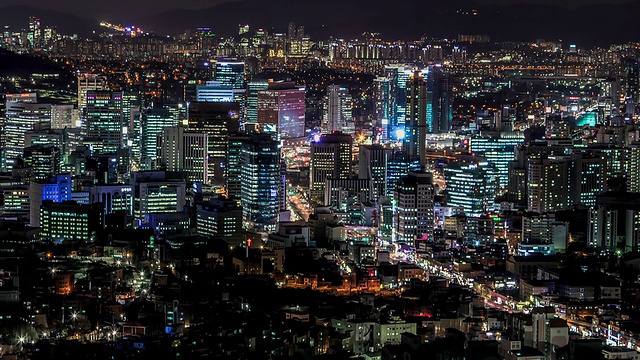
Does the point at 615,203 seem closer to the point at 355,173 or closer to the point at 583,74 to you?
the point at 355,173

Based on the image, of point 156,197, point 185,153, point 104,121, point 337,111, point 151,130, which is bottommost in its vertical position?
point 156,197

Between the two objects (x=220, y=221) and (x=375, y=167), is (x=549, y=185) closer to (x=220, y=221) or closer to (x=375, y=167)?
(x=375, y=167)

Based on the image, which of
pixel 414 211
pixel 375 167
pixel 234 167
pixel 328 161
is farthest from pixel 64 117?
pixel 414 211

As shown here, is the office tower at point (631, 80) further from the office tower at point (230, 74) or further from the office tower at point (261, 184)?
the office tower at point (261, 184)

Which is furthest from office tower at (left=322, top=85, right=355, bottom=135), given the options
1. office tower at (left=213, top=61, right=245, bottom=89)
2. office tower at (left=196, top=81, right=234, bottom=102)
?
office tower at (left=196, top=81, right=234, bottom=102)

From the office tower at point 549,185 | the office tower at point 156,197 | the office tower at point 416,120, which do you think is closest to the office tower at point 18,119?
the office tower at point 156,197
